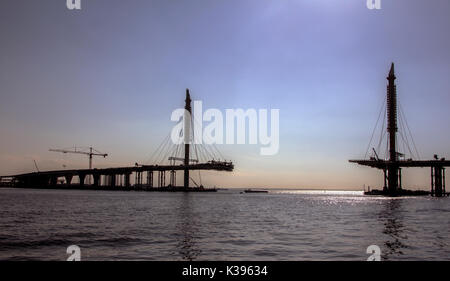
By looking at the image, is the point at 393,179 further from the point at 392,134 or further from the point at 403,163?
the point at 392,134

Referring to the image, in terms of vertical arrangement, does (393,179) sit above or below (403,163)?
below

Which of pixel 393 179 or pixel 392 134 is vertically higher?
pixel 392 134

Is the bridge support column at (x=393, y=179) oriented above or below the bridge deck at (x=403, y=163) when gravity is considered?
below

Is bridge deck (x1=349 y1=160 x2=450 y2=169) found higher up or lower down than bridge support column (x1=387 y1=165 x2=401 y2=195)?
higher up

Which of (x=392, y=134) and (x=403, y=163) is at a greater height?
(x=392, y=134)

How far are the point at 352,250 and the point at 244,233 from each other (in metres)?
9.53
